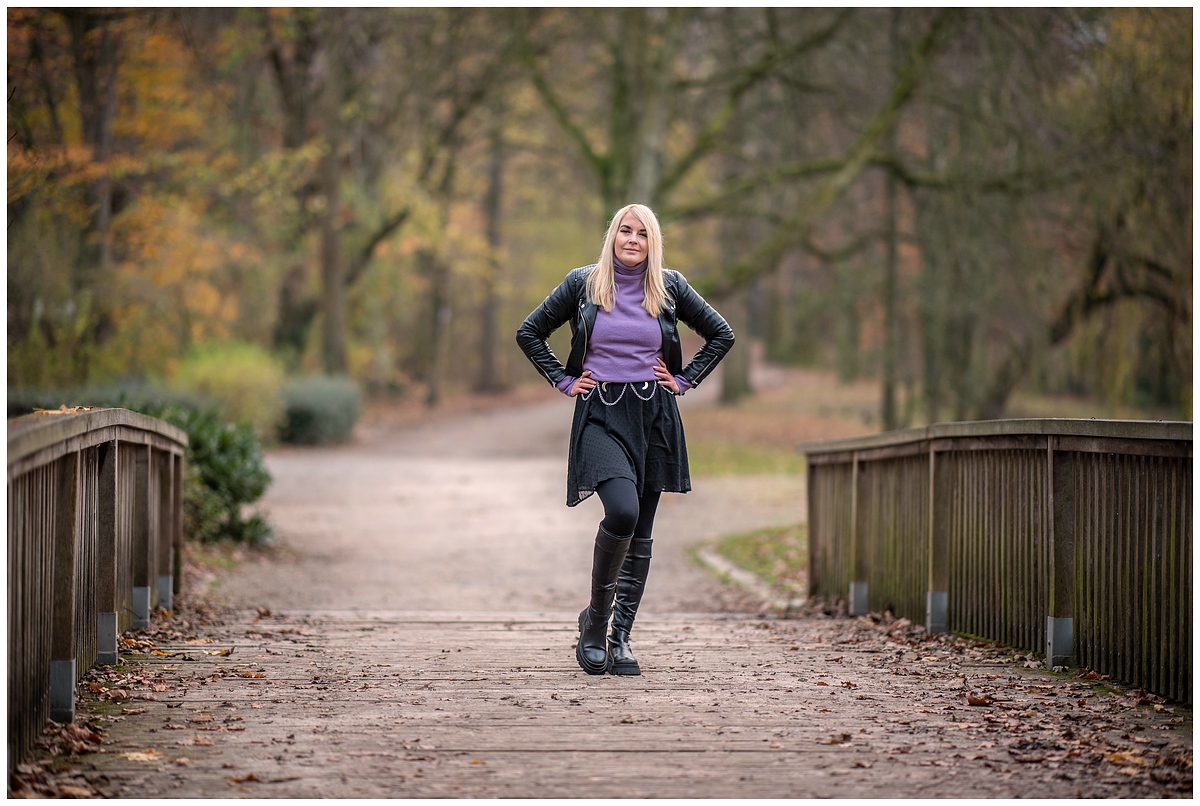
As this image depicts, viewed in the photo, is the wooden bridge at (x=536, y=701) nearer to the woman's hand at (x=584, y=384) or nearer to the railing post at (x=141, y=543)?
the railing post at (x=141, y=543)

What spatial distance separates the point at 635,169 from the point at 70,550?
17.0 m

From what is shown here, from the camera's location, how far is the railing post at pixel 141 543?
6402 mm

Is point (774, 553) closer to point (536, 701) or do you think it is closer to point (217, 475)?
point (217, 475)

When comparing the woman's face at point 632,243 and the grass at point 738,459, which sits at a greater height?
the woman's face at point 632,243

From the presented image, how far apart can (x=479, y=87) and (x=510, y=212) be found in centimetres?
1538

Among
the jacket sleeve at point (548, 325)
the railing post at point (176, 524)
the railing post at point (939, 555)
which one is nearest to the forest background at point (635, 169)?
the railing post at point (176, 524)

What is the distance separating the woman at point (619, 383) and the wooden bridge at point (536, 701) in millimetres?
507

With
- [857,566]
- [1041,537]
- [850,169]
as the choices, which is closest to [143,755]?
[1041,537]

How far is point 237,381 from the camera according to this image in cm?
2156

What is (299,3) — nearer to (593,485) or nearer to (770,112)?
(770,112)

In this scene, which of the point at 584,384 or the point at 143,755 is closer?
the point at 143,755

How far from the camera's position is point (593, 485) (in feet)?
17.0

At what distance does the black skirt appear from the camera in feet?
17.1

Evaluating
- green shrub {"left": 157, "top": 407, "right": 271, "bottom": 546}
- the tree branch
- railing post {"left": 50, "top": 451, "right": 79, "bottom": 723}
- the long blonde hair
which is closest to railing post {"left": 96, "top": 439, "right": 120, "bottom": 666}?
railing post {"left": 50, "top": 451, "right": 79, "bottom": 723}
